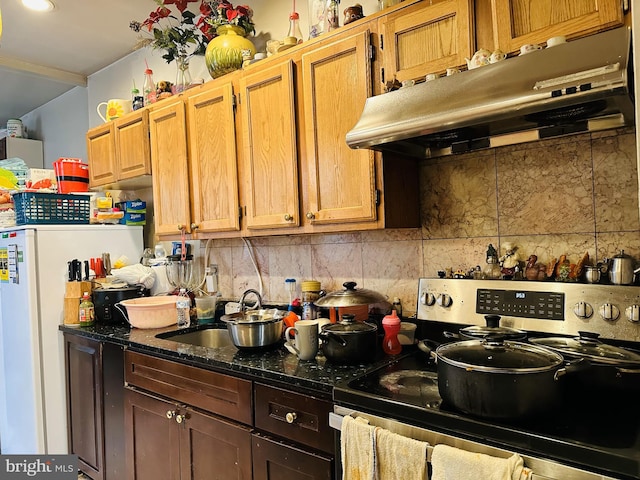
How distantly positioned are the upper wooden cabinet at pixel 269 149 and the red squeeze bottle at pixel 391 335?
592 mm

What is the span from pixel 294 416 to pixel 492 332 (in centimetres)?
68

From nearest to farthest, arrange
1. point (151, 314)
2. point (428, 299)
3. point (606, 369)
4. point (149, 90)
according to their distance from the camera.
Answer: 1. point (606, 369)
2. point (428, 299)
3. point (151, 314)
4. point (149, 90)

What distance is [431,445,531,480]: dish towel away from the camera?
94 centimetres

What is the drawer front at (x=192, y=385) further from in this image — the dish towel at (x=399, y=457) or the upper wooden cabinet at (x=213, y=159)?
the upper wooden cabinet at (x=213, y=159)

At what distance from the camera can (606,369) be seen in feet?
3.57

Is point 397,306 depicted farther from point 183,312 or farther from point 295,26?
point 295,26

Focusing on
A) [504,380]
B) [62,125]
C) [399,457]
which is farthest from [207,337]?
[62,125]

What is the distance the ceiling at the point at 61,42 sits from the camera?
2.71 metres

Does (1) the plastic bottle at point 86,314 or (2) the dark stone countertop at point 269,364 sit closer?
(2) the dark stone countertop at point 269,364

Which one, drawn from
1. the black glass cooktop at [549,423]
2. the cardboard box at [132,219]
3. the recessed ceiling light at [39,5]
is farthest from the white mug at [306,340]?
the recessed ceiling light at [39,5]

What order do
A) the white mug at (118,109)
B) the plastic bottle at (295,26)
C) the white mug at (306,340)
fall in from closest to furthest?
the white mug at (306,340)
the plastic bottle at (295,26)
the white mug at (118,109)

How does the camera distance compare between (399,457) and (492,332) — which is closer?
(399,457)

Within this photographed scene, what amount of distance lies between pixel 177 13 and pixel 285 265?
179cm

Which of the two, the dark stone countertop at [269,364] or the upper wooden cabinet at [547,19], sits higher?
the upper wooden cabinet at [547,19]
